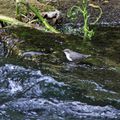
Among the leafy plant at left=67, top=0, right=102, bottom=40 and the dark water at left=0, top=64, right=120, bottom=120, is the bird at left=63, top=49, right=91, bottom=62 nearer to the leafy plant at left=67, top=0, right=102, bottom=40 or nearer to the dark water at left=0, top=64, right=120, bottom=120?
the dark water at left=0, top=64, right=120, bottom=120

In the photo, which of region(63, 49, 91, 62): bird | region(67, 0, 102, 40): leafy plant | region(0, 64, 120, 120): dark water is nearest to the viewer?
region(0, 64, 120, 120): dark water

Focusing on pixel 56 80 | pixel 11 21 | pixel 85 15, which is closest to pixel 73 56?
pixel 56 80

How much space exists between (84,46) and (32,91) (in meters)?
1.94

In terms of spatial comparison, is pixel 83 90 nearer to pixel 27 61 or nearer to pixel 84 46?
pixel 27 61

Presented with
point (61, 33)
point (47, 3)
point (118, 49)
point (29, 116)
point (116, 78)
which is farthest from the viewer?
point (47, 3)

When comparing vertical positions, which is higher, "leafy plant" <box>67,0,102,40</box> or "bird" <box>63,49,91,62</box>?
"leafy plant" <box>67,0,102,40</box>

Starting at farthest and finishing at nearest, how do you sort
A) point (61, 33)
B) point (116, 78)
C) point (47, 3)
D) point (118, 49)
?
point (47, 3)
point (61, 33)
point (118, 49)
point (116, 78)

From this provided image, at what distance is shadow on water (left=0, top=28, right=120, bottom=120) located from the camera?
190 inches

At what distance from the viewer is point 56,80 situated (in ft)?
18.3

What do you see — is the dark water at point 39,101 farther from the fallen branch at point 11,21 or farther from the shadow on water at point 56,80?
the fallen branch at point 11,21

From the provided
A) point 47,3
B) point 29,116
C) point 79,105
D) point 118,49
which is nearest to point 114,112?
point 79,105

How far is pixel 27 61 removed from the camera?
20.5ft

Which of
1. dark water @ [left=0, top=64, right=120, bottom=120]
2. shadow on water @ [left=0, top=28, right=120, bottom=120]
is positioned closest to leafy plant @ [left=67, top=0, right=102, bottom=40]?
shadow on water @ [left=0, top=28, right=120, bottom=120]

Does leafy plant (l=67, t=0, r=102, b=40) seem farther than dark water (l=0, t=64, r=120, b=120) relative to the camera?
Yes
